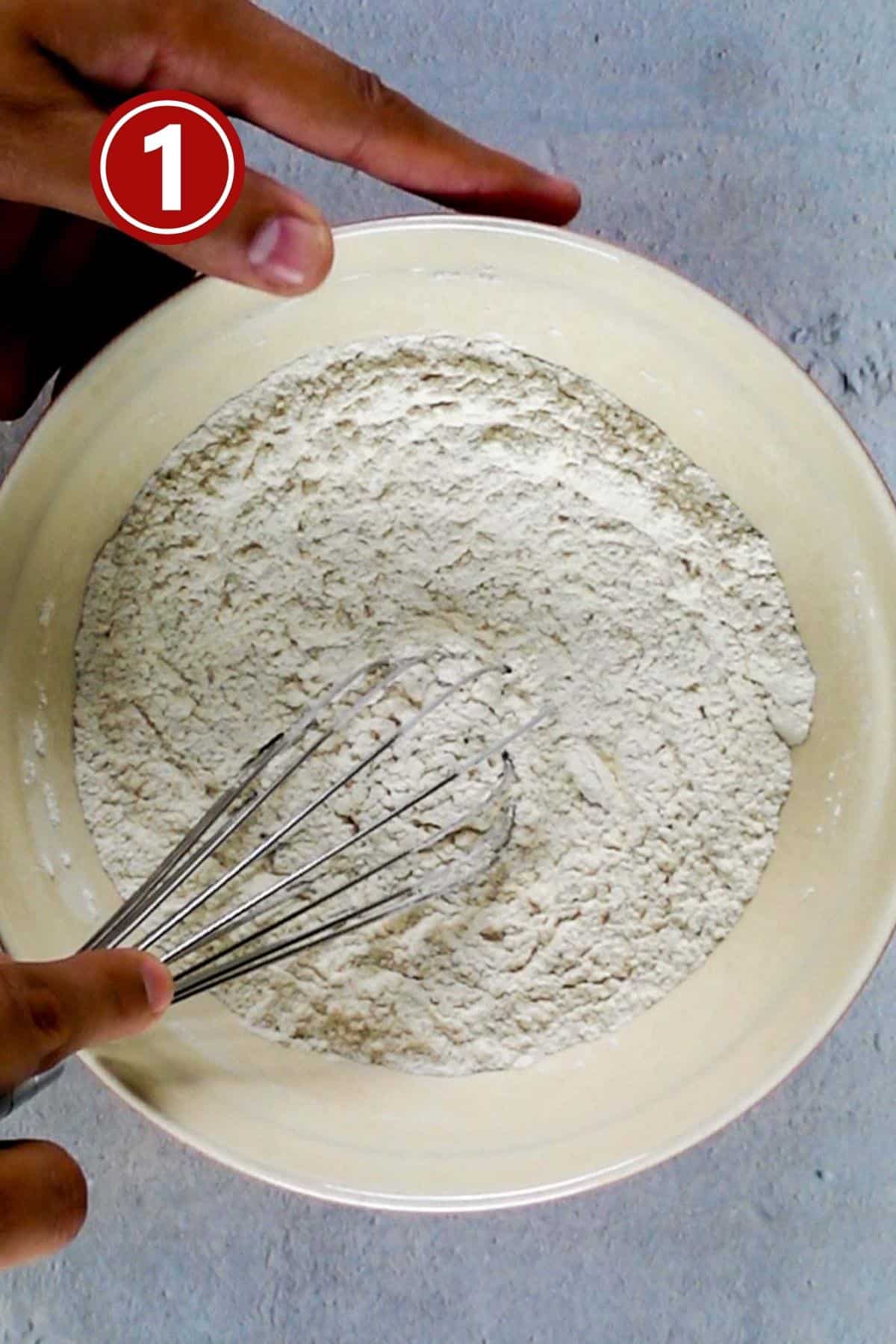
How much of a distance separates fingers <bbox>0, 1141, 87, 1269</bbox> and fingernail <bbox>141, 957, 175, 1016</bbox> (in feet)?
0.24

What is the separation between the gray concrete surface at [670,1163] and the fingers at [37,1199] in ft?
0.79

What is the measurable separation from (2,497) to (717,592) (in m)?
0.36

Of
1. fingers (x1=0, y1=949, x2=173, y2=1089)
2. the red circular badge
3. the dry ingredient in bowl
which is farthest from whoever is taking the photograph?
the dry ingredient in bowl

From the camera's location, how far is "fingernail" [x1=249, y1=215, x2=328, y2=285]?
53 cm

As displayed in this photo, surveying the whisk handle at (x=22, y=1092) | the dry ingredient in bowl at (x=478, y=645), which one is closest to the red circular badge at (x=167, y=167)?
the dry ingredient in bowl at (x=478, y=645)

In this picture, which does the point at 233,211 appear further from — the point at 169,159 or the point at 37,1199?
the point at 37,1199

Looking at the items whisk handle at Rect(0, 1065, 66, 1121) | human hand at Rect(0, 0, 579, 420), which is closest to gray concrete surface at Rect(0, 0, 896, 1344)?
human hand at Rect(0, 0, 579, 420)

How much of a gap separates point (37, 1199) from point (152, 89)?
0.47 m

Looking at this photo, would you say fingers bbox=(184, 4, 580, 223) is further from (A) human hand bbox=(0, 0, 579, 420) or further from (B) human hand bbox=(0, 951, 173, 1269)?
(B) human hand bbox=(0, 951, 173, 1269)

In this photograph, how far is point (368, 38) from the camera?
777 millimetres

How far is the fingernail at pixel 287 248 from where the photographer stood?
53 centimetres

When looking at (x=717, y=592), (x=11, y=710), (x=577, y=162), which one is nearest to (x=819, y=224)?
(x=577, y=162)

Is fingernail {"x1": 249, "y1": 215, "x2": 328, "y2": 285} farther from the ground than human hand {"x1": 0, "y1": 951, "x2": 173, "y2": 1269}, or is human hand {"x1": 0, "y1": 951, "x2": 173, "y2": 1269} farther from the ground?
fingernail {"x1": 249, "y1": 215, "x2": 328, "y2": 285}

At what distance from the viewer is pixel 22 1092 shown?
1.63 feet
